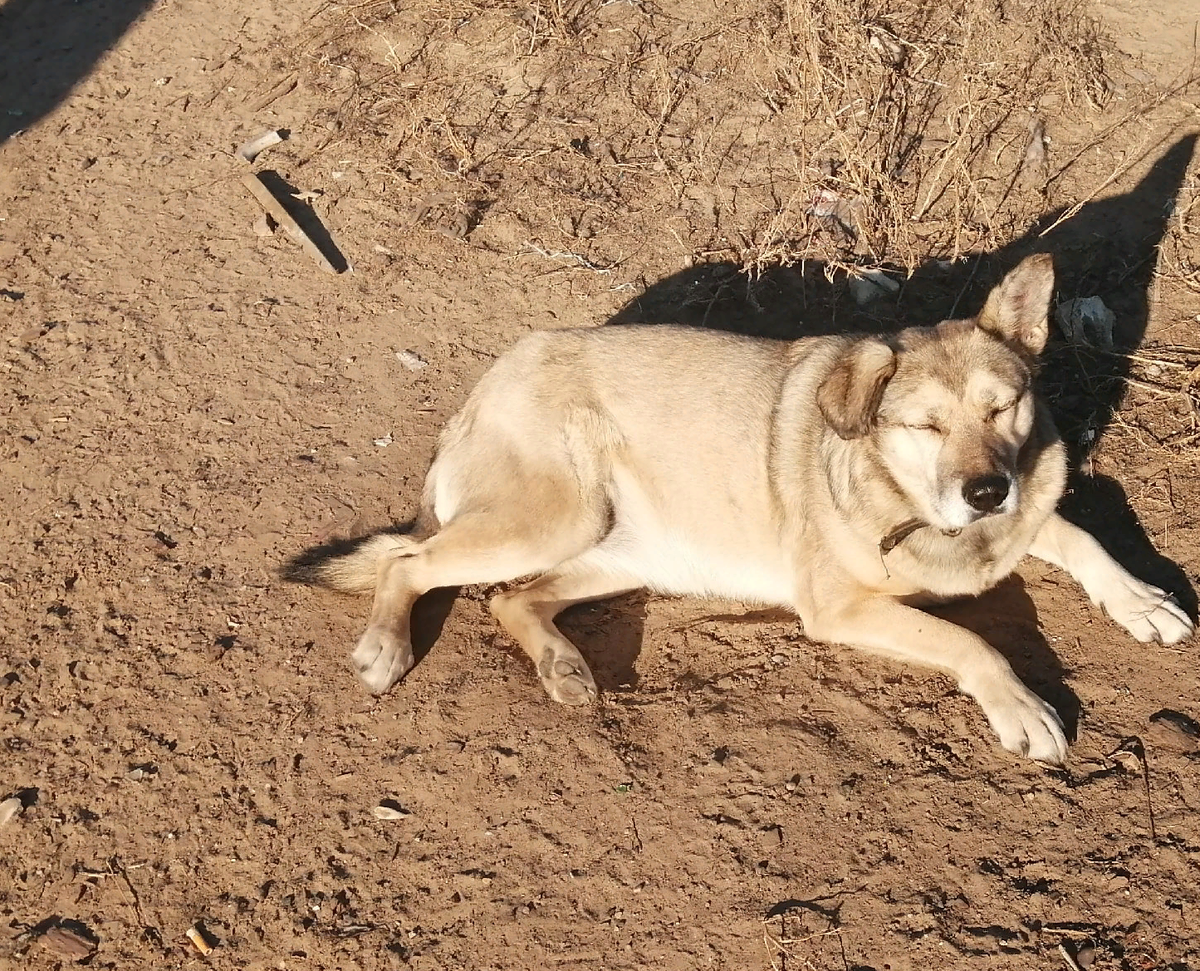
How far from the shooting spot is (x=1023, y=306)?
399 cm

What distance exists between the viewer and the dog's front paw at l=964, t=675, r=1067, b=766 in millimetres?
3615

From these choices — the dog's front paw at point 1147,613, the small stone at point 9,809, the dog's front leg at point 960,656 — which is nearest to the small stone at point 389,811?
the small stone at point 9,809

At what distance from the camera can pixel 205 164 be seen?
7.64 metres

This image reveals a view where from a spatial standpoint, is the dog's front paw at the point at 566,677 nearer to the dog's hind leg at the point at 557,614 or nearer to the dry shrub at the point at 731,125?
the dog's hind leg at the point at 557,614

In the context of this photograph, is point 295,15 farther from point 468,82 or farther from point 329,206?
point 329,206

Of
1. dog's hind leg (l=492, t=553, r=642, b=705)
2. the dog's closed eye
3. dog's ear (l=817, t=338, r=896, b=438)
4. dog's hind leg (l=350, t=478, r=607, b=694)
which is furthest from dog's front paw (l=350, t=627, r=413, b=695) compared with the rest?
the dog's closed eye

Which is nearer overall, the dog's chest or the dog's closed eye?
the dog's closed eye

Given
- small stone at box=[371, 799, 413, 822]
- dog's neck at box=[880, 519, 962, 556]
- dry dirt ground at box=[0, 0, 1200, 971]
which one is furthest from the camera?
dog's neck at box=[880, 519, 962, 556]

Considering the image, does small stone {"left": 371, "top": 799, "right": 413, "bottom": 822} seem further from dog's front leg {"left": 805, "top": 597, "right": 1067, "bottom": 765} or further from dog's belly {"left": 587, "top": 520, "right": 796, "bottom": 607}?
dog's front leg {"left": 805, "top": 597, "right": 1067, "bottom": 765}

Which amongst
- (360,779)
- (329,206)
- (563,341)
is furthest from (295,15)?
(360,779)

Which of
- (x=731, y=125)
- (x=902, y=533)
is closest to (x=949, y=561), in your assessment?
(x=902, y=533)

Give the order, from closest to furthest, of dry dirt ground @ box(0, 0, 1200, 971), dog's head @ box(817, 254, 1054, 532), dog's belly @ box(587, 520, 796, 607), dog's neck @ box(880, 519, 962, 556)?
dry dirt ground @ box(0, 0, 1200, 971), dog's head @ box(817, 254, 1054, 532), dog's neck @ box(880, 519, 962, 556), dog's belly @ box(587, 520, 796, 607)

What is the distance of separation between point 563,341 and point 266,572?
1742 mm

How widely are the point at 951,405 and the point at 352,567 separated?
8.51 ft
